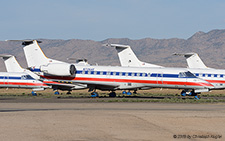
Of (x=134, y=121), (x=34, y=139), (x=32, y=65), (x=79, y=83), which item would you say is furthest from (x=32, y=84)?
(x=34, y=139)

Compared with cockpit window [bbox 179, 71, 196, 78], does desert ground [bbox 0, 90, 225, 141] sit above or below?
below

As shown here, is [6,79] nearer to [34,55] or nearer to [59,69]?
[34,55]

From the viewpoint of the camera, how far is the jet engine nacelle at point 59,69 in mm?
50344

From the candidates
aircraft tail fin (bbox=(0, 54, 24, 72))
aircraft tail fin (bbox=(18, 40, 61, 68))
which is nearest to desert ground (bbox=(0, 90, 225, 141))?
aircraft tail fin (bbox=(18, 40, 61, 68))

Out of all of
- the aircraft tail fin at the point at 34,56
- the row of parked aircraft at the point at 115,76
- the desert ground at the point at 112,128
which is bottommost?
the desert ground at the point at 112,128

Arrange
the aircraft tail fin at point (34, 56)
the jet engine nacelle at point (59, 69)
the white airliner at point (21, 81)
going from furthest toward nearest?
1. the white airliner at point (21, 81)
2. the aircraft tail fin at point (34, 56)
3. the jet engine nacelle at point (59, 69)

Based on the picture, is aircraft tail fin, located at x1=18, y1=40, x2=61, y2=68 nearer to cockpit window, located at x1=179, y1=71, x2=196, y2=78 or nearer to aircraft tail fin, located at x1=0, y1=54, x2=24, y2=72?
cockpit window, located at x1=179, y1=71, x2=196, y2=78

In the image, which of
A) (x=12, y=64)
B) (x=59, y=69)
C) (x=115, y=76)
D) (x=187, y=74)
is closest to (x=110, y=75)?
(x=115, y=76)

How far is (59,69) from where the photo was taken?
5044cm

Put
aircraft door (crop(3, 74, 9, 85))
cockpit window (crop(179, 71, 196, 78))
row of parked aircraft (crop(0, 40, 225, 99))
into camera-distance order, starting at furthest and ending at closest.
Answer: aircraft door (crop(3, 74, 9, 85)), row of parked aircraft (crop(0, 40, 225, 99)), cockpit window (crop(179, 71, 196, 78))

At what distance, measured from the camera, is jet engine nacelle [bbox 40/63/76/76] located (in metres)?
50.3

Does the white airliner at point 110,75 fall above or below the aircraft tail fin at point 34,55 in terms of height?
below

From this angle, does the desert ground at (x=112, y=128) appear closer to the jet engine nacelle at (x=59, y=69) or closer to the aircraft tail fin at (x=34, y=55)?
the jet engine nacelle at (x=59, y=69)

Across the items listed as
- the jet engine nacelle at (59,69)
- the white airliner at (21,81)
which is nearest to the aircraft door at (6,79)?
the white airliner at (21,81)
